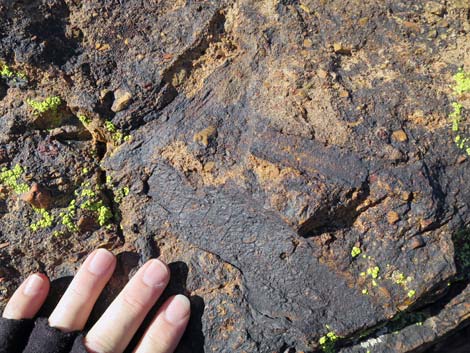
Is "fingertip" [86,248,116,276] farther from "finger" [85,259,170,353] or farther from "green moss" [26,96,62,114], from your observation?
"green moss" [26,96,62,114]

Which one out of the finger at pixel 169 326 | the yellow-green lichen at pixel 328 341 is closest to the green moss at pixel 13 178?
the finger at pixel 169 326

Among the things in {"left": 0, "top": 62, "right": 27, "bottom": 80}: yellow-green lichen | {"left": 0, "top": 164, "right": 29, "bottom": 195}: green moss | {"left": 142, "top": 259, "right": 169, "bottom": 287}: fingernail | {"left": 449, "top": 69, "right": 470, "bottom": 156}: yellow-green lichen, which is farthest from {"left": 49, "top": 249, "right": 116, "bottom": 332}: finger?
{"left": 449, "top": 69, "right": 470, "bottom": 156}: yellow-green lichen

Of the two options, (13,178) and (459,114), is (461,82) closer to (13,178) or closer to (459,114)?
(459,114)

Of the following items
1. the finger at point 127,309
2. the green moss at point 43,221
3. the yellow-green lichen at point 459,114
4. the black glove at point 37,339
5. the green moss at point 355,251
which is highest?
the green moss at point 43,221

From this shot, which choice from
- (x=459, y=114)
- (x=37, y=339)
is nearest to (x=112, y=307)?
(x=37, y=339)

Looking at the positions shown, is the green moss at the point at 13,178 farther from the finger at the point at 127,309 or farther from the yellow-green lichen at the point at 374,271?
the yellow-green lichen at the point at 374,271

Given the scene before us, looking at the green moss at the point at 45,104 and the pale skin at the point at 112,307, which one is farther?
the green moss at the point at 45,104
